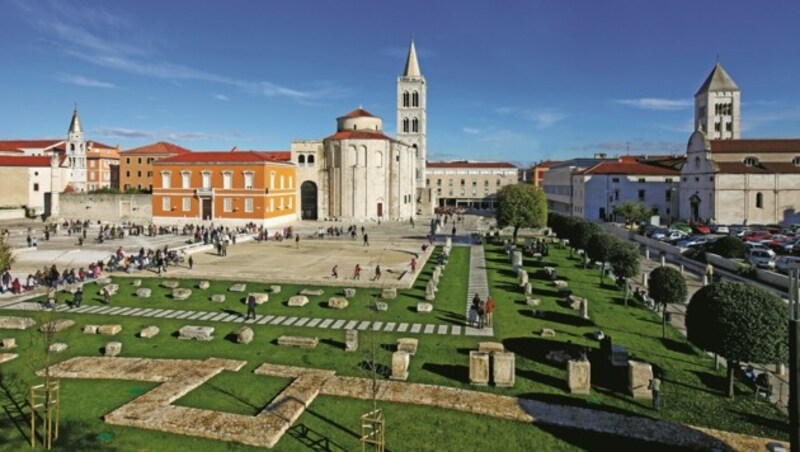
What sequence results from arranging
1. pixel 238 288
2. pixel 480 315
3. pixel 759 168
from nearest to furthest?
pixel 480 315 → pixel 238 288 → pixel 759 168

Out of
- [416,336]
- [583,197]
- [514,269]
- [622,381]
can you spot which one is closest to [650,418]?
[622,381]

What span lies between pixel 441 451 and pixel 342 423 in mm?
2327

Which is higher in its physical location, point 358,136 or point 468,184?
point 358,136

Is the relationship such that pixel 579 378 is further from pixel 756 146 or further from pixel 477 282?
pixel 756 146

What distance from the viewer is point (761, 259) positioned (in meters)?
34.6

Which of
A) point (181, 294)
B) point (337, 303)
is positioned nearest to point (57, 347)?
point (181, 294)

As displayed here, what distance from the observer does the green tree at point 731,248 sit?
35.5 m

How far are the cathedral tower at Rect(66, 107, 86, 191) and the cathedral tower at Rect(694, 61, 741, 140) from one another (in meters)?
92.7

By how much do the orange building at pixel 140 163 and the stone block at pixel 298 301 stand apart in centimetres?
6977

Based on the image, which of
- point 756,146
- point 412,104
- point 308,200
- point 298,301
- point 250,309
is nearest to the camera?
point 250,309

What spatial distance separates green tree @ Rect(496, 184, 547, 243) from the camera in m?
45.3

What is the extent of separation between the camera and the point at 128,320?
20578 millimetres

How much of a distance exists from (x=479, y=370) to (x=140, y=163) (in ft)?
276

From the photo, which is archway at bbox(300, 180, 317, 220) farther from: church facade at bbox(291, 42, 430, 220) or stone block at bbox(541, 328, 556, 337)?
stone block at bbox(541, 328, 556, 337)
